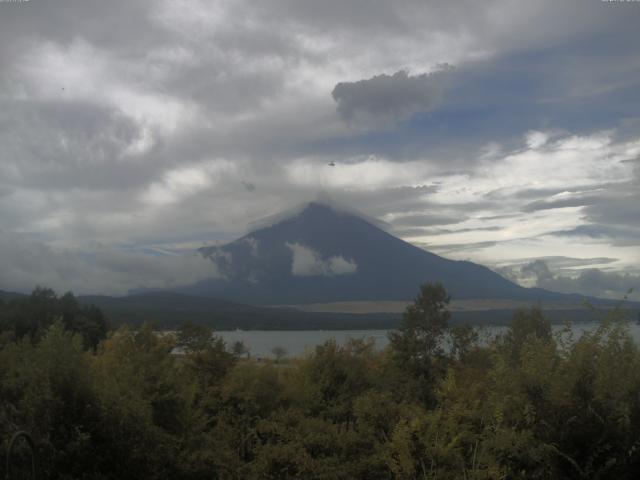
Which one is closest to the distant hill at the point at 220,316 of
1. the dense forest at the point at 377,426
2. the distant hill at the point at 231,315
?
the distant hill at the point at 231,315

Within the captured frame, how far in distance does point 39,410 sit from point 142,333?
18.2 meters

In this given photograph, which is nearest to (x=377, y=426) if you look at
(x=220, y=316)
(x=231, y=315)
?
(x=220, y=316)

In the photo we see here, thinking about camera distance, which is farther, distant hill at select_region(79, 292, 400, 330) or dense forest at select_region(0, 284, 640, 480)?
distant hill at select_region(79, 292, 400, 330)

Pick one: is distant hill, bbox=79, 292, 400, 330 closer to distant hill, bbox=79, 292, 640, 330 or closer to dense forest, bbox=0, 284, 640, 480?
distant hill, bbox=79, 292, 640, 330

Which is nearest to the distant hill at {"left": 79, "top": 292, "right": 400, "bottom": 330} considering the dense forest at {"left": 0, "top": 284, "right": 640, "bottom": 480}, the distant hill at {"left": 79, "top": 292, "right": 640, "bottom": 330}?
the distant hill at {"left": 79, "top": 292, "right": 640, "bottom": 330}

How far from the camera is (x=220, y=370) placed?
2345 cm

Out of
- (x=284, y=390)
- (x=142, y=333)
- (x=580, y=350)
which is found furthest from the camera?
(x=142, y=333)

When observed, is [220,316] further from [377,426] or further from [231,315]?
[377,426]

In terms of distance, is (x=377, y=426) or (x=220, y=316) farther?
(x=220, y=316)

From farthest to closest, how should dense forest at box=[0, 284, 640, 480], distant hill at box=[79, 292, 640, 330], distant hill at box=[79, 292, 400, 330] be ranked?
distant hill at box=[79, 292, 400, 330]
distant hill at box=[79, 292, 640, 330]
dense forest at box=[0, 284, 640, 480]

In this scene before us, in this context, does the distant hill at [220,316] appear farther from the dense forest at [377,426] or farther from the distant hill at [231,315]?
the dense forest at [377,426]

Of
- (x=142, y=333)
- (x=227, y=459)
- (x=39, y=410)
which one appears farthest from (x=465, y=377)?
(x=39, y=410)

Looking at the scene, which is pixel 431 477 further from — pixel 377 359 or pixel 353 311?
pixel 353 311

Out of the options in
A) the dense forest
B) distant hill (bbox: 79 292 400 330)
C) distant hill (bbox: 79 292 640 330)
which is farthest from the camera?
distant hill (bbox: 79 292 400 330)
